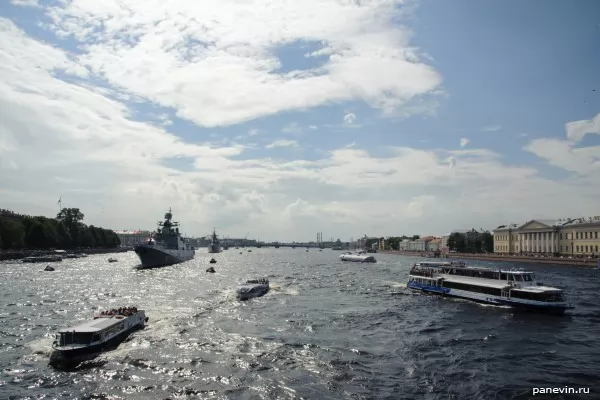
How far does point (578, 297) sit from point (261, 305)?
169ft

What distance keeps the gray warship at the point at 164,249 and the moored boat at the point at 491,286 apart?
84806 millimetres

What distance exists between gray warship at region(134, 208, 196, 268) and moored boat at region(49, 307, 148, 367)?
9724 centimetres

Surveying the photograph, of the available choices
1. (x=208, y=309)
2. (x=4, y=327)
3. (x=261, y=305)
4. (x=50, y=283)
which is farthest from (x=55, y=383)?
(x=50, y=283)

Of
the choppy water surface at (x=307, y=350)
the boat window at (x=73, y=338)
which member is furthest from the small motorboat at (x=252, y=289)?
the boat window at (x=73, y=338)

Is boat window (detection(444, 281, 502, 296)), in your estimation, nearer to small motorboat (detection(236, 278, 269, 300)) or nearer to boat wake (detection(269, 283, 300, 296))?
boat wake (detection(269, 283, 300, 296))

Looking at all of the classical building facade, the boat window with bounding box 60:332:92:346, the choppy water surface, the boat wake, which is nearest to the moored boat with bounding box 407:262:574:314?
the choppy water surface

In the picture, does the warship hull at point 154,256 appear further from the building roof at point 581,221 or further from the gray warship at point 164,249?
the building roof at point 581,221

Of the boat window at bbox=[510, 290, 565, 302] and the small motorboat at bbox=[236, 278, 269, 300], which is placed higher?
the boat window at bbox=[510, 290, 565, 302]

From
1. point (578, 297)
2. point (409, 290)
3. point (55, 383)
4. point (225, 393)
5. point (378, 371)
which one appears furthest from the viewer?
point (409, 290)

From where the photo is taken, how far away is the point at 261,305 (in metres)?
63.8

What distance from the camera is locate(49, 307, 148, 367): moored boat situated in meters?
35.1

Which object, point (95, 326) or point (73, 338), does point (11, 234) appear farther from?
point (73, 338)

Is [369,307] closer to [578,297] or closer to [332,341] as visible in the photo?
[332,341]

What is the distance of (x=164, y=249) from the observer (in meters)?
151
